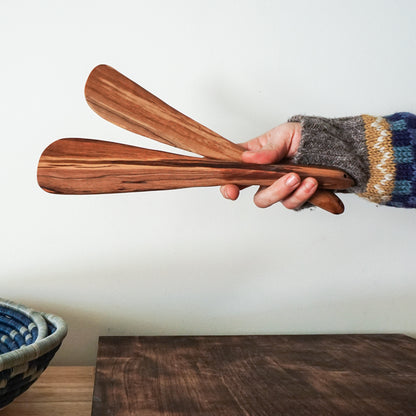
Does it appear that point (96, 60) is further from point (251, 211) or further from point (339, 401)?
point (339, 401)

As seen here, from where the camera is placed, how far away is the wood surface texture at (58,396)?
0.59m

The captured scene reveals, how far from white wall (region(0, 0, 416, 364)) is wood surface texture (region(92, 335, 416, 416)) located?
0.26 feet

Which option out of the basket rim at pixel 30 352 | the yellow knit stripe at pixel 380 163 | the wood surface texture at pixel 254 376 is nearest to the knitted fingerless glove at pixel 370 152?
the yellow knit stripe at pixel 380 163

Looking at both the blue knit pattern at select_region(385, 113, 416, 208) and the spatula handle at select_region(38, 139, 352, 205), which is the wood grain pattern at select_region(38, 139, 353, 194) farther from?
the blue knit pattern at select_region(385, 113, 416, 208)

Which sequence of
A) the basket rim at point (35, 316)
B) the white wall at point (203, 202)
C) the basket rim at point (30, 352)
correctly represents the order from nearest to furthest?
the basket rim at point (30, 352) < the basket rim at point (35, 316) < the white wall at point (203, 202)

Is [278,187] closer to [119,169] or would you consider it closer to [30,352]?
[119,169]

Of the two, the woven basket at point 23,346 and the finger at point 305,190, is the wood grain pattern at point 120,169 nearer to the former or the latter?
the finger at point 305,190

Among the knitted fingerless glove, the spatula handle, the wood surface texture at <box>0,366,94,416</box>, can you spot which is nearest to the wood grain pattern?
the spatula handle

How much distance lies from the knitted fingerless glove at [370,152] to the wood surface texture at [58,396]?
39cm

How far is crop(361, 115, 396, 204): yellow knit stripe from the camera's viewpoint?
633 mm

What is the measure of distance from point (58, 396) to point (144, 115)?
36 cm

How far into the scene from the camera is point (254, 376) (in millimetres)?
596

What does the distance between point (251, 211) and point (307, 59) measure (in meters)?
0.26

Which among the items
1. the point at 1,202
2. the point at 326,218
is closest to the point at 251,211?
the point at 326,218
